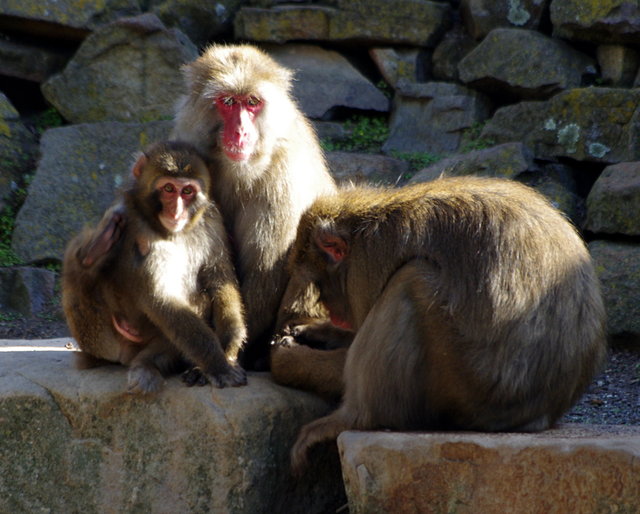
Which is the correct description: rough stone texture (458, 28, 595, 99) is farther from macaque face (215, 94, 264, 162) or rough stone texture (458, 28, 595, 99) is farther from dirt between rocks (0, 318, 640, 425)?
macaque face (215, 94, 264, 162)

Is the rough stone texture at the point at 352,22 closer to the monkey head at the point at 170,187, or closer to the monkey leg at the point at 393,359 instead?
the monkey head at the point at 170,187

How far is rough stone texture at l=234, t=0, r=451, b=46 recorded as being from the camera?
9.32 m

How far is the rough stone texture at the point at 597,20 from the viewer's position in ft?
25.6

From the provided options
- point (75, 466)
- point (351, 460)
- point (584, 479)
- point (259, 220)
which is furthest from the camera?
point (259, 220)

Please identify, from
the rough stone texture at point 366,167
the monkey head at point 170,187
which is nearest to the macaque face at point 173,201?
the monkey head at point 170,187

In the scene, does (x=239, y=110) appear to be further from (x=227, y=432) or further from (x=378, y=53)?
(x=378, y=53)

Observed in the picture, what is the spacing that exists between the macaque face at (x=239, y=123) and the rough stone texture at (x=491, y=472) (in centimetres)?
159

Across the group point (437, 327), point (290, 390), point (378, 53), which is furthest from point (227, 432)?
point (378, 53)

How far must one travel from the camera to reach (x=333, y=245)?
13.8ft

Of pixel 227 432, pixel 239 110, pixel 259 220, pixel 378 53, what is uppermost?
pixel 378 53

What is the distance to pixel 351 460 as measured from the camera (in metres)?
3.76

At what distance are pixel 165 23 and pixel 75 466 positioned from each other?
21.5 feet

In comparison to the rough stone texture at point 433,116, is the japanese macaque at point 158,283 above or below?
below

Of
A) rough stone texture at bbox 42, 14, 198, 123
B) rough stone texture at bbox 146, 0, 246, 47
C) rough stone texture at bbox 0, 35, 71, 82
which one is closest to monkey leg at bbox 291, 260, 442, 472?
rough stone texture at bbox 42, 14, 198, 123
